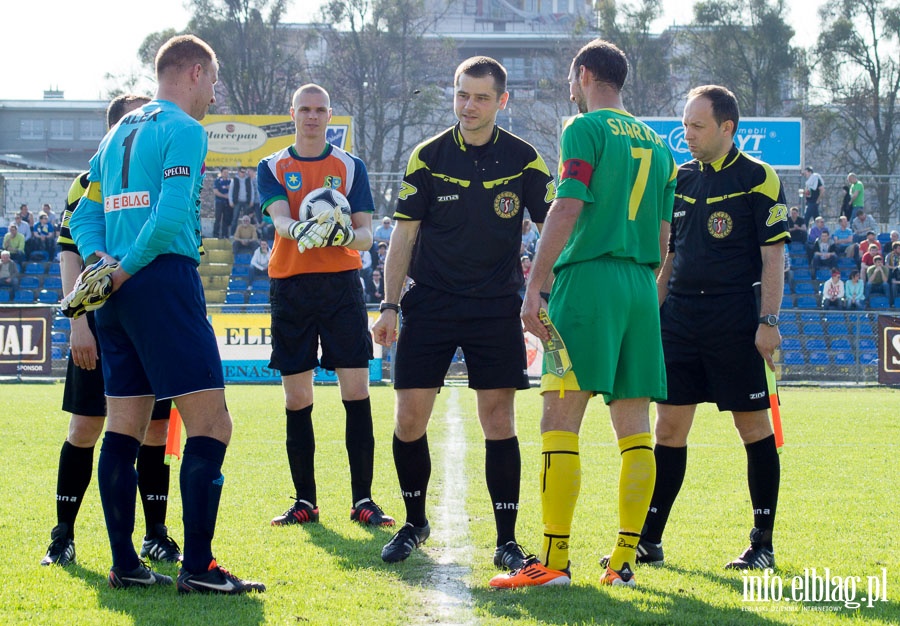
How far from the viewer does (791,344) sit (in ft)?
71.4

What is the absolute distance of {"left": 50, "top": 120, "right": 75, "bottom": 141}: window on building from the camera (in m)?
65.8

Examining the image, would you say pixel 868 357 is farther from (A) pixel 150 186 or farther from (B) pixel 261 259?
(A) pixel 150 186

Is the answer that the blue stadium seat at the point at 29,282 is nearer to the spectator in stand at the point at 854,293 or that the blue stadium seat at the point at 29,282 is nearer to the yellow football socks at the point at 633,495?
the spectator in stand at the point at 854,293

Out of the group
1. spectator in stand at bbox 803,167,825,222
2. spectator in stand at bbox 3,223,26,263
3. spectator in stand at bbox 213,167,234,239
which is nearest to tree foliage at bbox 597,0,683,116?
spectator in stand at bbox 803,167,825,222

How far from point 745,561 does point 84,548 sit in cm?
322

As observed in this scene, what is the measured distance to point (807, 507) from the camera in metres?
6.65

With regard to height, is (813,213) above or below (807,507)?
above

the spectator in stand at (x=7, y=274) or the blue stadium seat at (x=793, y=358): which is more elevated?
the spectator in stand at (x=7, y=274)

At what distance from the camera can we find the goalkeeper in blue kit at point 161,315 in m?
4.39

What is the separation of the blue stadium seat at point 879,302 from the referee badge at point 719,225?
2054 cm

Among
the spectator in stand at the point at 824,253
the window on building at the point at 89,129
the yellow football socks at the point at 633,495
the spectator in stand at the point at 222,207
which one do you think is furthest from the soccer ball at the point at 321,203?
the window on building at the point at 89,129

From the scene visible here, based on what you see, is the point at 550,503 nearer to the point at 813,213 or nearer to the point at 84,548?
the point at 84,548

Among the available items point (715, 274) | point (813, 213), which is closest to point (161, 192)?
point (715, 274)

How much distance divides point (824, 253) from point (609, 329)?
2464cm
